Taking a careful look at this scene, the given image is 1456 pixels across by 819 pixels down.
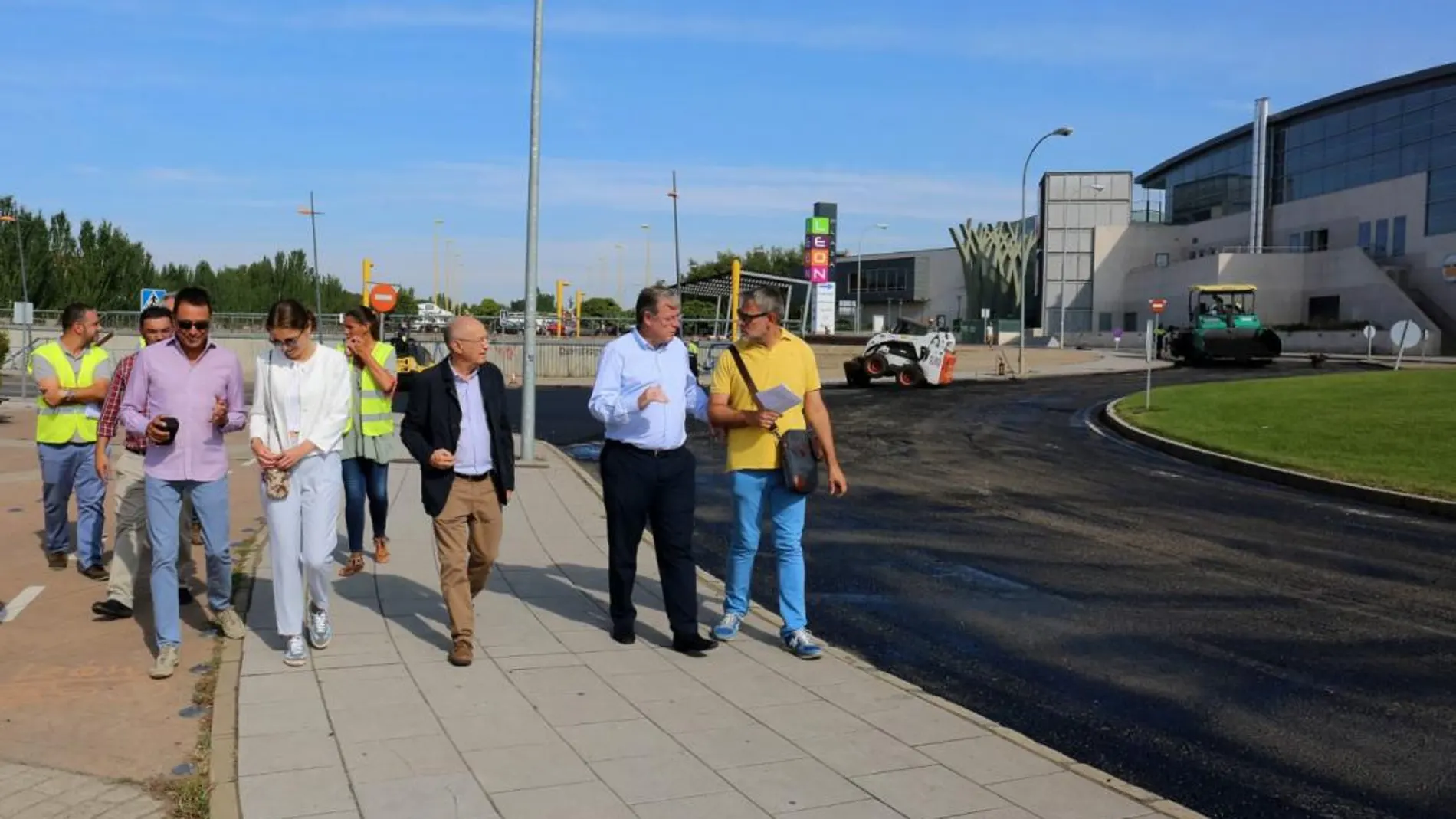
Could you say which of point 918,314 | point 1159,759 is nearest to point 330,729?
point 1159,759

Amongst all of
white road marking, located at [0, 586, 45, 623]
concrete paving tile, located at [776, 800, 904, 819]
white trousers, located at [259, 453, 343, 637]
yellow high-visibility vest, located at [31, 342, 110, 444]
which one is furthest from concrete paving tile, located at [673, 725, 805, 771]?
yellow high-visibility vest, located at [31, 342, 110, 444]

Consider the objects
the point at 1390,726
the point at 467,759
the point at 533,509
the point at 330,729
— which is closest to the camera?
the point at 467,759

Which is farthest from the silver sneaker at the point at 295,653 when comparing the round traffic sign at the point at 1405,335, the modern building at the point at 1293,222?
the modern building at the point at 1293,222

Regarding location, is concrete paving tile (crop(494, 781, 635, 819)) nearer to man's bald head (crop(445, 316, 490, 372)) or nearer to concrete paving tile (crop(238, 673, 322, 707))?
concrete paving tile (crop(238, 673, 322, 707))

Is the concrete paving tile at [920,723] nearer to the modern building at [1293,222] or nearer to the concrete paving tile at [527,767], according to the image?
the concrete paving tile at [527,767]

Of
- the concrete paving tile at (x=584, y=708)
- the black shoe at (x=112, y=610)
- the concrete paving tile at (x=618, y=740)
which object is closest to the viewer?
the concrete paving tile at (x=618, y=740)

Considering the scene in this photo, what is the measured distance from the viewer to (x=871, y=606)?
7246 mm

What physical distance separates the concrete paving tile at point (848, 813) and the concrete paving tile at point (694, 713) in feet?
3.05

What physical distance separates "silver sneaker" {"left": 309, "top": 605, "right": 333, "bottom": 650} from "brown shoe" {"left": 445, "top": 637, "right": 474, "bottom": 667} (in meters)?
0.72

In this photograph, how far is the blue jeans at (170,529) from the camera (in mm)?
5434

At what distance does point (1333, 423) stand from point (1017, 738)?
16.2 meters

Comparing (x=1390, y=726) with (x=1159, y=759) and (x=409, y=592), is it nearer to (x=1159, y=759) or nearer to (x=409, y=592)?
(x=1159, y=759)

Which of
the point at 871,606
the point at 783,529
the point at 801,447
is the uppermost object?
the point at 801,447

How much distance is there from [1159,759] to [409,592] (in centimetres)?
462
